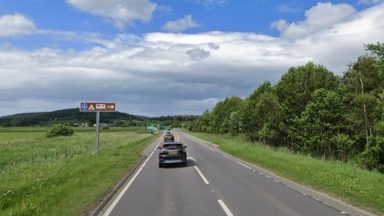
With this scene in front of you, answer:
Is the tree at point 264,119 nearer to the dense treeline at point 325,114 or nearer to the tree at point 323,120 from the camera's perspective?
the dense treeline at point 325,114

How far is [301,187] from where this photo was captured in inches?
606

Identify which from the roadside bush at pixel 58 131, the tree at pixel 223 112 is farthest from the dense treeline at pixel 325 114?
the roadside bush at pixel 58 131

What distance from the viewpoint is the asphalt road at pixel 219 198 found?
429 inches

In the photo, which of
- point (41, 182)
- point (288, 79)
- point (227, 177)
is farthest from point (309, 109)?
point (41, 182)

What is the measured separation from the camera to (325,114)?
2026 inches

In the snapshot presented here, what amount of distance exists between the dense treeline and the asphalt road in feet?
53.5

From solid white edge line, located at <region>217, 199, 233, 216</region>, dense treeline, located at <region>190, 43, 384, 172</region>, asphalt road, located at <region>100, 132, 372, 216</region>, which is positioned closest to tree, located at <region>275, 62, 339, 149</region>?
dense treeline, located at <region>190, 43, 384, 172</region>

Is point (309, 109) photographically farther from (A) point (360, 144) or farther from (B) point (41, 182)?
(B) point (41, 182)

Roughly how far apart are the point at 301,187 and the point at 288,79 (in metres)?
49.2

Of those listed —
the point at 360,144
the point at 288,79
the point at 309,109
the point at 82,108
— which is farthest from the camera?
the point at 288,79

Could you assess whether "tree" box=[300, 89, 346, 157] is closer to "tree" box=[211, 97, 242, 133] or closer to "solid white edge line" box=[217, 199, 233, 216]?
"tree" box=[211, 97, 242, 133]

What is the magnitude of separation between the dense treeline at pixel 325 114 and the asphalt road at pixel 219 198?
53.5ft

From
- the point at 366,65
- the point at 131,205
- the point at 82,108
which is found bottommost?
the point at 131,205

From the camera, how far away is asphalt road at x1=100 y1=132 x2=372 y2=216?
10906mm
